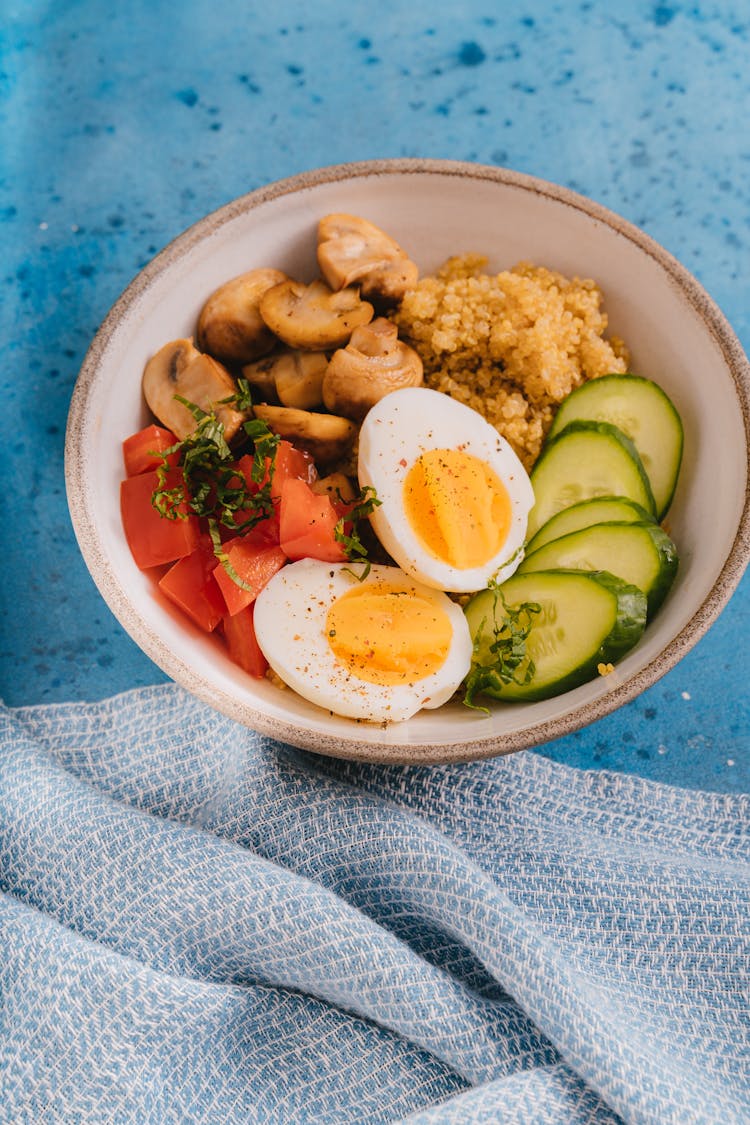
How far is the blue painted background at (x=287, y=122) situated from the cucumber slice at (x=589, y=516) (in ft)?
2.20

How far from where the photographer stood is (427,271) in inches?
82.3

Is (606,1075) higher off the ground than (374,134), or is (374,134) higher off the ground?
(374,134)

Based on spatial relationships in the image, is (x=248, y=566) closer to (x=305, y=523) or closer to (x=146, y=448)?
(x=305, y=523)

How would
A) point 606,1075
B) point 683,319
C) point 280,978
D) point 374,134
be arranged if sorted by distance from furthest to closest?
point 374,134
point 683,319
point 280,978
point 606,1075

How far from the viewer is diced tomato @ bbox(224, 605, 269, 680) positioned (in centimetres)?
181

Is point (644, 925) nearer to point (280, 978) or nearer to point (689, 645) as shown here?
point (689, 645)

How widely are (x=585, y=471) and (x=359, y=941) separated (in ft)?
2.92

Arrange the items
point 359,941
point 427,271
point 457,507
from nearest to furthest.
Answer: point 359,941, point 457,507, point 427,271

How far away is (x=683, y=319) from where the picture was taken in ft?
6.10

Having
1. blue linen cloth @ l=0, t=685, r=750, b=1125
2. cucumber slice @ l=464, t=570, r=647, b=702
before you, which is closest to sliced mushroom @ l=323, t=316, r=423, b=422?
cucumber slice @ l=464, t=570, r=647, b=702

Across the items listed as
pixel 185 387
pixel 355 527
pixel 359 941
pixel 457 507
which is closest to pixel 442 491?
pixel 457 507

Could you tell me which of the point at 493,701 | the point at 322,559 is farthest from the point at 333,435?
the point at 493,701

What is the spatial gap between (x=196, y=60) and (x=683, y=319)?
1293mm

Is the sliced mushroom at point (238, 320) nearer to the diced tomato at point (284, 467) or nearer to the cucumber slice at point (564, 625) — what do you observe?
the diced tomato at point (284, 467)
